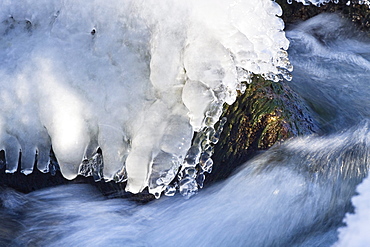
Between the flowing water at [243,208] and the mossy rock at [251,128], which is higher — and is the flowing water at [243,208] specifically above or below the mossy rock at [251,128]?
below

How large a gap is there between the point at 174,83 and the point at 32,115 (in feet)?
2.75

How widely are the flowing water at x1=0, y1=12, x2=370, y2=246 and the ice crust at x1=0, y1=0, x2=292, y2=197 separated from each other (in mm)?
279

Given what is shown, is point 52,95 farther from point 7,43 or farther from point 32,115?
point 7,43

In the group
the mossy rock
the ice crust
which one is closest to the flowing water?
the mossy rock

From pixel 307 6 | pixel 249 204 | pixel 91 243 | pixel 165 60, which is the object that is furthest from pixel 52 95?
pixel 307 6

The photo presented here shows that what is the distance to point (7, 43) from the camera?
9.32 feet

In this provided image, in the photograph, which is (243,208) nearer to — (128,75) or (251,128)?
(251,128)

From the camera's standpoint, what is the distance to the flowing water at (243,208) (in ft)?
8.63

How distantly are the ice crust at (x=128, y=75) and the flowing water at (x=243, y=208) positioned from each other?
→ 0.28 m

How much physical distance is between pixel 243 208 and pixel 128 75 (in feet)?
3.25

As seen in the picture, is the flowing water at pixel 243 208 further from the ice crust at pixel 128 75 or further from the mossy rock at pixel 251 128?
the ice crust at pixel 128 75

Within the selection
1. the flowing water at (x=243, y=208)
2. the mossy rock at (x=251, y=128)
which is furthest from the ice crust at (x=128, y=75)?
the flowing water at (x=243, y=208)

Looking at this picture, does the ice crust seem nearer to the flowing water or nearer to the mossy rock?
the mossy rock

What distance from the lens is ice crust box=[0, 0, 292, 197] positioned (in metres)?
2.45
